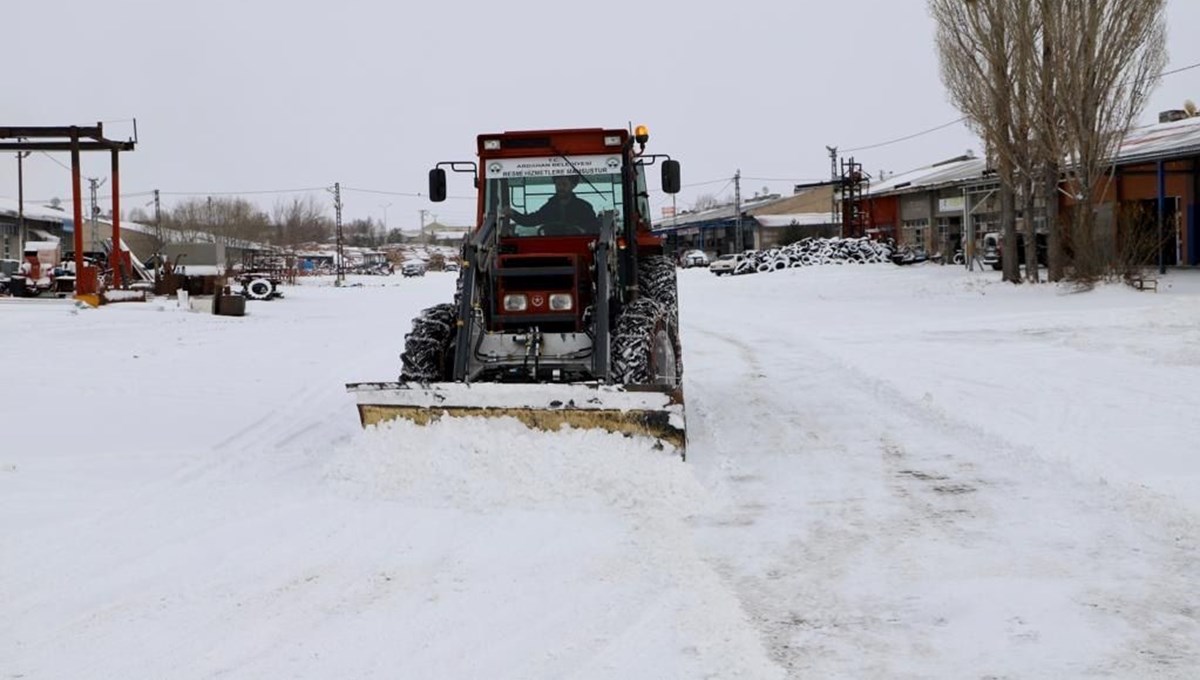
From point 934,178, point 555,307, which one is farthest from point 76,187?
point 934,178

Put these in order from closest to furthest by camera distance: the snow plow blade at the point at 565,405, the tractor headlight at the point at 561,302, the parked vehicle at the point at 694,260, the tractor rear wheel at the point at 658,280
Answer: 1. the snow plow blade at the point at 565,405
2. the tractor headlight at the point at 561,302
3. the tractor rear wheel at the point at 658,280
4. the parked vehicle at the point at 694,260

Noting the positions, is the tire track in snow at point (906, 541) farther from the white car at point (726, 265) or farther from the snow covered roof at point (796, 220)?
the snow covered roof at point (796, 220)

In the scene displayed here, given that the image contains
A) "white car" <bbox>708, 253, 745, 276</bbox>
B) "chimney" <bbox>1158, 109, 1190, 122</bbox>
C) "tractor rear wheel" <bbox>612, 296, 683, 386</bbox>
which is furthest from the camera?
"white car" <bbox>708, 253, 745, 276</bbox>

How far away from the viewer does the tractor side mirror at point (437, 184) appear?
9914 millimetres

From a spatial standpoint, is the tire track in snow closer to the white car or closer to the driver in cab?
the driver in cab

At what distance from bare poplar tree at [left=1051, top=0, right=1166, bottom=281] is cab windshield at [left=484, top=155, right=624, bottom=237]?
1935 centimetres

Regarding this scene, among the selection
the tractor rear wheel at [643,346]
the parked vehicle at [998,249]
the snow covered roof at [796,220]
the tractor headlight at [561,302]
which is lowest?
the tractor rear wheel at [643,346]

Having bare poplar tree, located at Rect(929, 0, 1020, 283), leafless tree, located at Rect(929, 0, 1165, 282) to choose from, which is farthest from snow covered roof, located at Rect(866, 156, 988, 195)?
leafless tree, located at Rect(929, 0, 1165, 282)

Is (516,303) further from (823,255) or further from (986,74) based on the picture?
(823,255)

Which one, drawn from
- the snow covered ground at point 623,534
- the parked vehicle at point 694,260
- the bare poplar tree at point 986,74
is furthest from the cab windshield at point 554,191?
the parked vehicle at point 694,260

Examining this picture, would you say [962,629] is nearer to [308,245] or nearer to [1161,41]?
[1161,41]

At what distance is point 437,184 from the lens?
32.7 ft

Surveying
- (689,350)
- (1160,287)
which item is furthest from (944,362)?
(1160,287)

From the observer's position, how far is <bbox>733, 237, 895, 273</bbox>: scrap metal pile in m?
45.3
